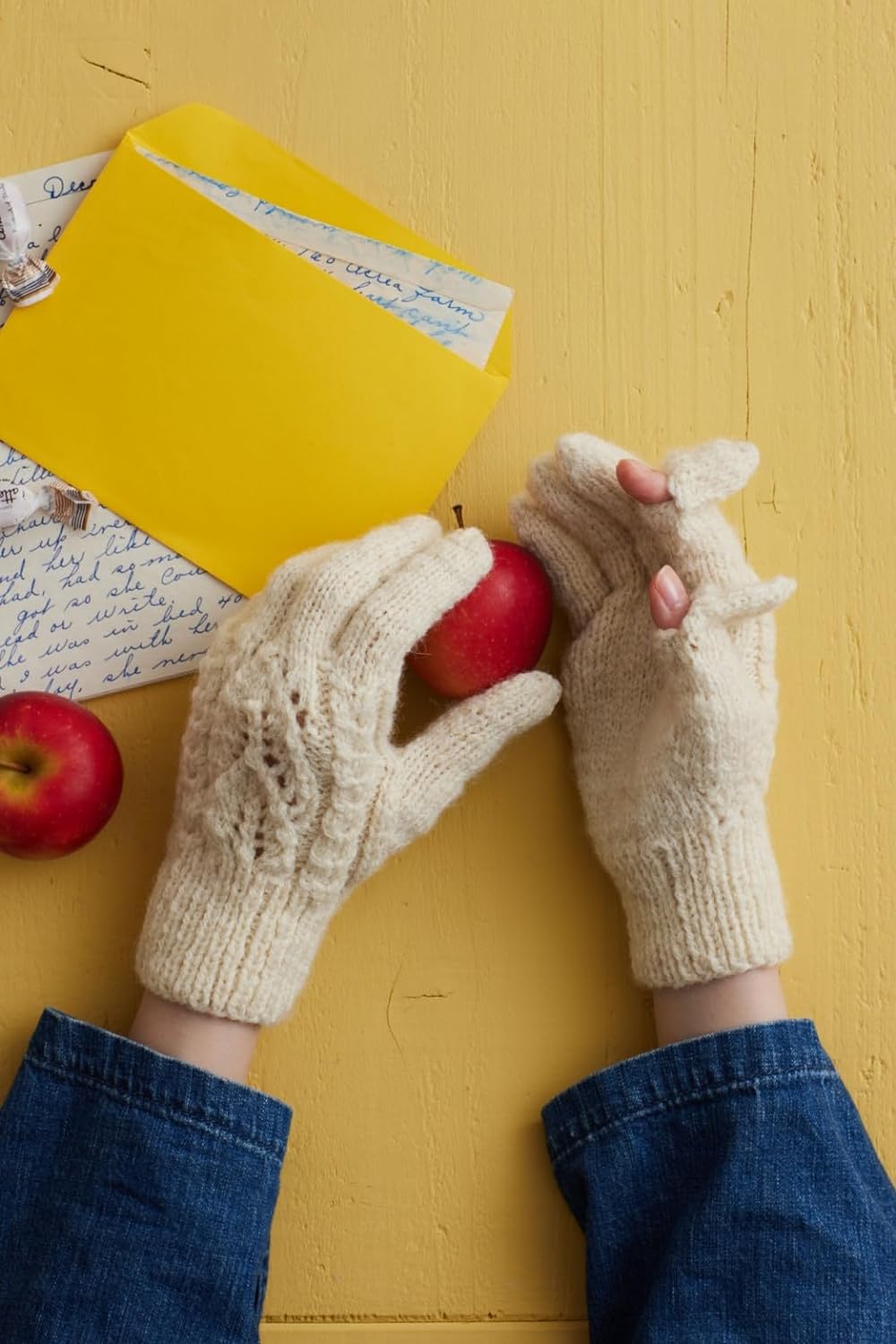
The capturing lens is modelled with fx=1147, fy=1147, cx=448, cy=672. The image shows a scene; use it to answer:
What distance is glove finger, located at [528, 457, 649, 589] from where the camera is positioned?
0.77 metres

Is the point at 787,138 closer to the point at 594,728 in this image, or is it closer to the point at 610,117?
the point at 610,117

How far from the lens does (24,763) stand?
0.73 meters

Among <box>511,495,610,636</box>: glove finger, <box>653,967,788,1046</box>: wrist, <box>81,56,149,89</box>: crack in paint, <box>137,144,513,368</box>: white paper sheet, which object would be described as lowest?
<box>653,967,788,1046</box>: wrist

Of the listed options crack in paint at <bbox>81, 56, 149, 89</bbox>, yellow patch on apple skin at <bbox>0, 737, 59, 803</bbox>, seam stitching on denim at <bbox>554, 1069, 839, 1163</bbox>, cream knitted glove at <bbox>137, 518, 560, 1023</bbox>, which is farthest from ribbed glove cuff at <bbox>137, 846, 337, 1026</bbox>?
crack in paint at <bbox>81, 56, 149, 89</bbox>

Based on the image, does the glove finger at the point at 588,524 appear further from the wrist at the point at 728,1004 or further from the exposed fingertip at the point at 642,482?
the wrist at the point at 728,1004

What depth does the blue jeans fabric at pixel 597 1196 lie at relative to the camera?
25.4 inches

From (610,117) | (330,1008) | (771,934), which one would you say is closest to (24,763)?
(330,1008)

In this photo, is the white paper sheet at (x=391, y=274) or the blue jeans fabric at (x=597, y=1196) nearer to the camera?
the blue jeans fabric at (x=597, y=1196)

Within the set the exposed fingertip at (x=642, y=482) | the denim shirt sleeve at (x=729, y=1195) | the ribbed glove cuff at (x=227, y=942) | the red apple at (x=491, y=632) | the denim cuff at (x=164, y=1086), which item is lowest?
the denim shirt sleeve at (x=729, y=1195)

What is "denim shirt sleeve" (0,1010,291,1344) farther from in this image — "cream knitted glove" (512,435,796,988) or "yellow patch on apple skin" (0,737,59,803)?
"cream knitted glove" (512,435,796,988)

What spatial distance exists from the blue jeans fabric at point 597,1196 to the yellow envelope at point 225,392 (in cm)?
35

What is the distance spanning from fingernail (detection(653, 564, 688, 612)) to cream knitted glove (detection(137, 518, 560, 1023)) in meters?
0.10

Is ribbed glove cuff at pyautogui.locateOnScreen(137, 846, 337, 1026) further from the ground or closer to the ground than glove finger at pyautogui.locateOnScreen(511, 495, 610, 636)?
closer to the ground

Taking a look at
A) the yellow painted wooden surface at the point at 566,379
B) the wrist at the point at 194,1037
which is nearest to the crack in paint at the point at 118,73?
the yellow painted wooden surface at the point at 566,379
